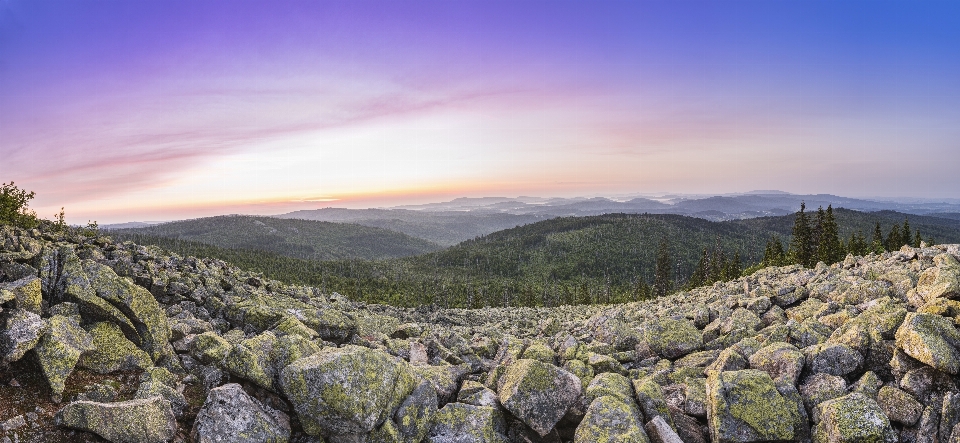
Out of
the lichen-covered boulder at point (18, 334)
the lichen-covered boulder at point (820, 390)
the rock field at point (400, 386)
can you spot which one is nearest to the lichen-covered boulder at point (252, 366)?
the rock field at point (400, 386)

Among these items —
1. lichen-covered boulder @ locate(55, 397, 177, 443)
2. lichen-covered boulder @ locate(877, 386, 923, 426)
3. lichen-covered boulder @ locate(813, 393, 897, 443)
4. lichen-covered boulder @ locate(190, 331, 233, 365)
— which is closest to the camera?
lichen-covered boulder @ locate(55, 397, 177, 443)

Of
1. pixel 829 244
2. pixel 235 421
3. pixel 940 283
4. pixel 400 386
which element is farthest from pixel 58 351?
pixel 829 244

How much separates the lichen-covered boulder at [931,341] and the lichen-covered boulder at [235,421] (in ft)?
56.1

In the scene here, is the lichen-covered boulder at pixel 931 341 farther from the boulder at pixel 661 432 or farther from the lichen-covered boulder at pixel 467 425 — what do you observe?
the lichen-covered boulder at pixel 467 425

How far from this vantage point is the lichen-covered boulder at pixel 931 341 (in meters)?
11.2

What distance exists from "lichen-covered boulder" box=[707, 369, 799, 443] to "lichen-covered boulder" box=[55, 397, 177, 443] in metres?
13.8

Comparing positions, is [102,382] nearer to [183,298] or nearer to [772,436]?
[183,298]

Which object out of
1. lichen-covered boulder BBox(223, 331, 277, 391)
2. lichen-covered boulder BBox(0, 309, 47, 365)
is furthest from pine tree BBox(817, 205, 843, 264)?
lichen-covered boulder BBox(0, 309, 47, 365)

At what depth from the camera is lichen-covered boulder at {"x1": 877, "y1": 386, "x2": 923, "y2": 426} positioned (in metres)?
11.0

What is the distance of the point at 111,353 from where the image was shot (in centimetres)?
1145

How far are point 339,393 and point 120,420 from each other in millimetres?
4489

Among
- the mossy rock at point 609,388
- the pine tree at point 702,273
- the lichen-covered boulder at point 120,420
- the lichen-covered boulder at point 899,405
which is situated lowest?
the pine tree at point 702,273

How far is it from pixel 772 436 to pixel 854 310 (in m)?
9.93

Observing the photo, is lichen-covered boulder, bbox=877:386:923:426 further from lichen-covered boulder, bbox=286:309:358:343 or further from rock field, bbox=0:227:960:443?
lichen-covered boulder, bbox=286:309:358:343
